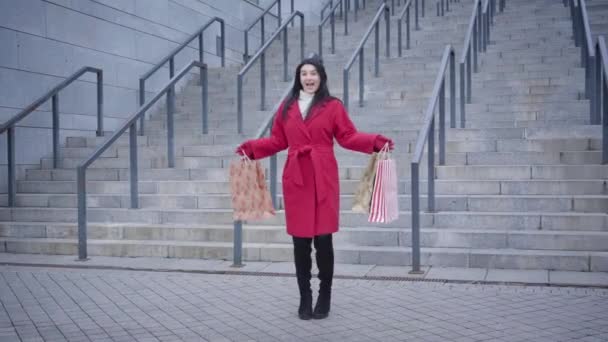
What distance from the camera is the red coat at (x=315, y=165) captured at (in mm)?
4605

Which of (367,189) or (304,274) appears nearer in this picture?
(304,274)

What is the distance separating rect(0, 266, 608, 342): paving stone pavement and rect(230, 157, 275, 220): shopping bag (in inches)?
25.2

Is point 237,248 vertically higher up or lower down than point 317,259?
lower down

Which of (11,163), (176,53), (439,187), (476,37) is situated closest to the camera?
(439,187)

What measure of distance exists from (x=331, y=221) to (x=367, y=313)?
68 cm

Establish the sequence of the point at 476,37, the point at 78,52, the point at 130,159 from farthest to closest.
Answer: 1. the point at 476,37
2. the point at 78,52
3. the point at 130,159

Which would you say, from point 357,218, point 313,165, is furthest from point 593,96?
point 313,165

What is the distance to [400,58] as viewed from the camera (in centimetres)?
1148

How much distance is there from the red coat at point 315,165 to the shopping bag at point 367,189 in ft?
0.62

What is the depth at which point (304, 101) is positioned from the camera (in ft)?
15.5

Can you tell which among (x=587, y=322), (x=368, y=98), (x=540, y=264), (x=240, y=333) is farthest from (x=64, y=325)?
(x=368, y=98)

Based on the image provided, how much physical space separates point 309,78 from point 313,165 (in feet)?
1.82

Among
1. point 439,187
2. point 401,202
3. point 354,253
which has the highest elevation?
point 439,187

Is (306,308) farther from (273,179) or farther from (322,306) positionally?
(273,179)
